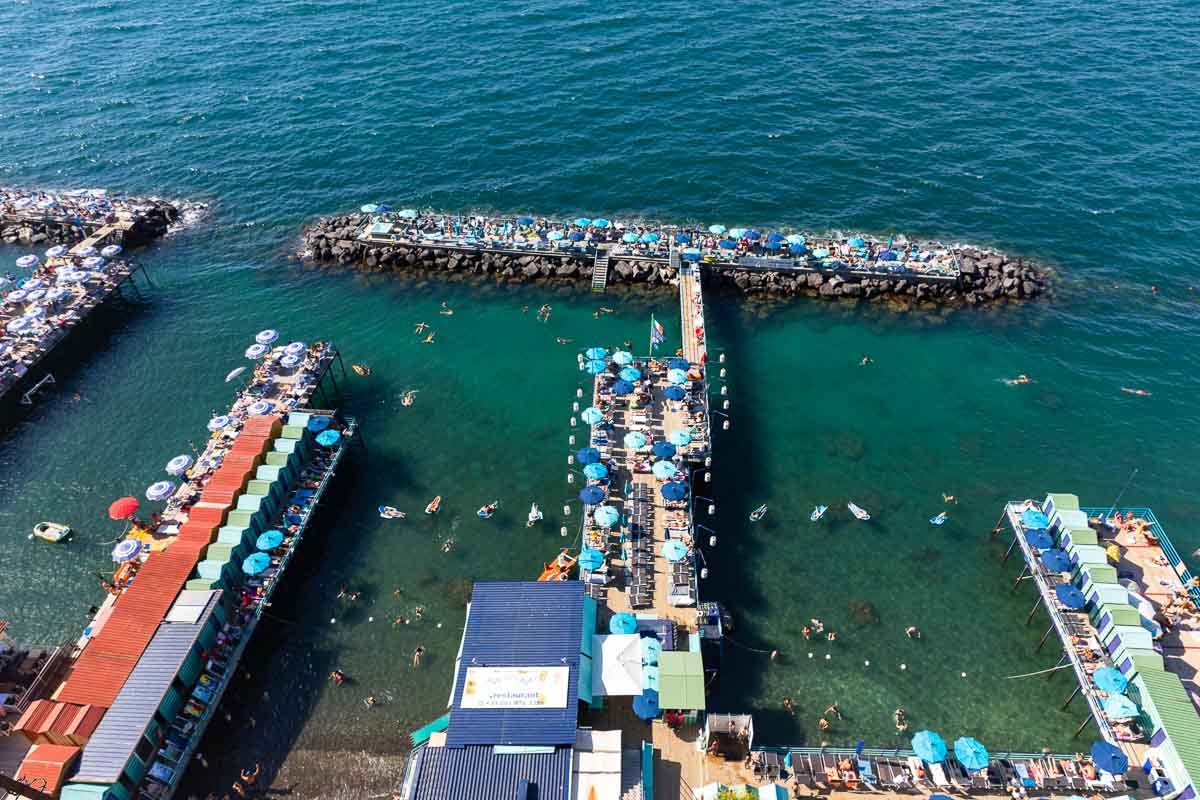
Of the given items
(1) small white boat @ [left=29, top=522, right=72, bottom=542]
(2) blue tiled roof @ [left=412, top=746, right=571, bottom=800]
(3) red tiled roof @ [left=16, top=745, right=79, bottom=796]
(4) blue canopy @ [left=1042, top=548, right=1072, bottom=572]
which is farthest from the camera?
(1) small white boat @ [left=29, top=522, right=72, bottom=542]

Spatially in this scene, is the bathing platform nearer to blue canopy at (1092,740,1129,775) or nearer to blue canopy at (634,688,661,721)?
blue canopy at (1092,740,1129,775)

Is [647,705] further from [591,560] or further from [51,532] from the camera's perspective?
[51,532]

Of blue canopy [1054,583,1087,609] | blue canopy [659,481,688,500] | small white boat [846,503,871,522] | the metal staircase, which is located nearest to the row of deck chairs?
blue canopy [659,481,688,500]

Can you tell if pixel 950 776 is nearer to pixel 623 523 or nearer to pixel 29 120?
pixel 623 523

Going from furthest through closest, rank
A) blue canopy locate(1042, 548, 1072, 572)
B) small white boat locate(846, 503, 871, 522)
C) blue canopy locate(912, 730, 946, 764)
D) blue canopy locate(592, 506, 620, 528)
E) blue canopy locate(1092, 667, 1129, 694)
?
small white boat locate(846, 503, 871, 522), blue canopy locate(592, 506, 620, 528), blue canopy locate(1042, 548, 1072, 572), blue canopy locate(1092, 667, 1129, 694), blue canopy locate(912, 730, 946, 764)

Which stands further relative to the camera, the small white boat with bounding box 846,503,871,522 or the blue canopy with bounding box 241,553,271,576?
the small white boat with bounding box 846,503,871,522

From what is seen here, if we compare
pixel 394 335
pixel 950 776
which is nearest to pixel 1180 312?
pixel 950 776

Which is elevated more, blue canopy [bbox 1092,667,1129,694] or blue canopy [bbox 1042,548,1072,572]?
blue canopy [bbox 1042,548,1072,572]
